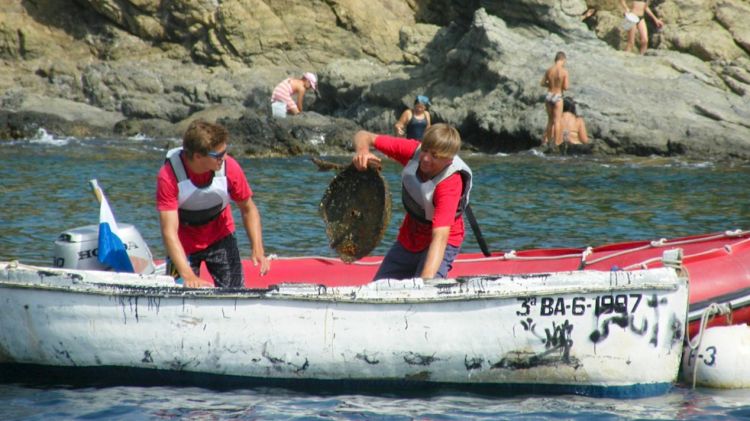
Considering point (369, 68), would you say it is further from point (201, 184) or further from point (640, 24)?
point (201, 184)

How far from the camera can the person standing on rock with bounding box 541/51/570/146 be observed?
19.5 m

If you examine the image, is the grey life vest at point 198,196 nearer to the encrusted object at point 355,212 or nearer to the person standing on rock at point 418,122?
the encrusted object at point 355,212

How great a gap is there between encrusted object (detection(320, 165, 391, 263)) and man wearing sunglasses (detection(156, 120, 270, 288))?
59 centimetres

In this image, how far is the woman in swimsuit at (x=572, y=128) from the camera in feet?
67.1

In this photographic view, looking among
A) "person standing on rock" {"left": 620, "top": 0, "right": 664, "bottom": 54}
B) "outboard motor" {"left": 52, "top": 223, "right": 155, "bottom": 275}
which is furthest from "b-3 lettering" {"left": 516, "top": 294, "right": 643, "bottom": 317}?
"person standing on rock" {"left": 620, "top": 0, "right": 664, "bottom": 54}

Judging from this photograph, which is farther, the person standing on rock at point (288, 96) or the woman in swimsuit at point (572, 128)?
the person standing on rock at point (288, 96)

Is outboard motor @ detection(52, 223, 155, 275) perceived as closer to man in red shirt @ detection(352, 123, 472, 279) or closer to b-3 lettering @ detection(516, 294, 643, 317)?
man in red shirt @ detection(352, 123, 472, 279)

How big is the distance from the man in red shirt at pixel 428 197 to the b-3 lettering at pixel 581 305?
0.57m

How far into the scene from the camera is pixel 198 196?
20.9 feet

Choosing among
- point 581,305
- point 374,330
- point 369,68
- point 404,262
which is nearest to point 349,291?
point 374,330

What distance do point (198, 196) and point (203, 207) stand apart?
Result: 0.37ft

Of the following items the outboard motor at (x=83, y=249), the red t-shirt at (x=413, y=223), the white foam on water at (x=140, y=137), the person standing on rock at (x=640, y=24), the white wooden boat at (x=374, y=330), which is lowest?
the white wooden boat at (x=374, y=330)

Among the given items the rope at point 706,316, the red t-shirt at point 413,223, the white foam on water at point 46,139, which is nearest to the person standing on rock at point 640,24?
the white foam on water at point 46,139

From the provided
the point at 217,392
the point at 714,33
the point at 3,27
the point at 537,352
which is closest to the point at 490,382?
the point at 537,352
